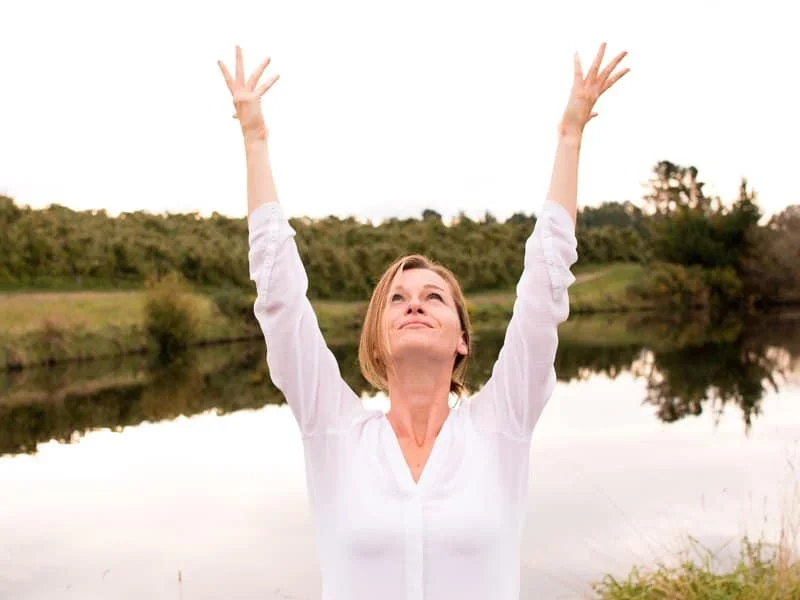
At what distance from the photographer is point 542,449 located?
14234mm

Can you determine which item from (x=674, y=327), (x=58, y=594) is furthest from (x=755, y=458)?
(x=674, y=327)

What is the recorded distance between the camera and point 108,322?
1178 inches

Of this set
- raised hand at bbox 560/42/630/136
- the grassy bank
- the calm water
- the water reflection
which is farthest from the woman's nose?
the grassy bank

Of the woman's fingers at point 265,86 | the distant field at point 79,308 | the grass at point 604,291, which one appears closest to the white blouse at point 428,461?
the woman's fingers at point 265,86

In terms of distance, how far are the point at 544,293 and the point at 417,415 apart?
0.35 m

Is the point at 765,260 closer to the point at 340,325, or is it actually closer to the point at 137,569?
the point at 340,325

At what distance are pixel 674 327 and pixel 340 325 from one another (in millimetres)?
13435

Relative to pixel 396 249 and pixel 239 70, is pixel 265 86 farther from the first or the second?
pixel 396 249

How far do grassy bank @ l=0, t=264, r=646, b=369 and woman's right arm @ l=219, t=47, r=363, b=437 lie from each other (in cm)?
2580

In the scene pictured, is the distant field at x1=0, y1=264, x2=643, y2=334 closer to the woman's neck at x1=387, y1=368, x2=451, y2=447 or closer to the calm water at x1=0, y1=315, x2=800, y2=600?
the calm water at x1=0, y1=315, x2=800, y2=600

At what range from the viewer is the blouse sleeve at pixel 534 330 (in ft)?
5.64

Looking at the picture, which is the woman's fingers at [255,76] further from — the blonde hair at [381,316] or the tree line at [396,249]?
the tree line at [396,249]

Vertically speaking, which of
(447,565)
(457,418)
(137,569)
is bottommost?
(137,569)

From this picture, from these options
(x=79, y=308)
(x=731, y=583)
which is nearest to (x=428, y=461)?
(x=731, y=583)
